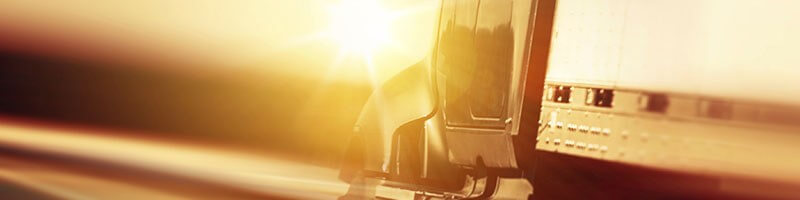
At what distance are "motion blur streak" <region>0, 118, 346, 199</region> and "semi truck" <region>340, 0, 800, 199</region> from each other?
60.0 inches

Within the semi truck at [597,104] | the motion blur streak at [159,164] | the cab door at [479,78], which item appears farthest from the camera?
the motion blur streak at [159,164]

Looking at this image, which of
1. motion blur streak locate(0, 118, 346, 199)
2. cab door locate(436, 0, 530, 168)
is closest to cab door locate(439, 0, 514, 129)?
cab door locate(436, 0, 530, 168)

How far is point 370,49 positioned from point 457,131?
1.30 m

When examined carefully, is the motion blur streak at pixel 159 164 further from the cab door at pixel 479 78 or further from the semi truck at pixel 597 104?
the cab door at pixel 479 78

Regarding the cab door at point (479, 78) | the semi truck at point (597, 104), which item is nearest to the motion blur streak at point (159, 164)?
the semi truck at point (597, 104)

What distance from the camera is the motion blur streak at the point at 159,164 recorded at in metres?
15.0

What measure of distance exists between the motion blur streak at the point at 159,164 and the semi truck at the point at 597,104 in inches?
60.0

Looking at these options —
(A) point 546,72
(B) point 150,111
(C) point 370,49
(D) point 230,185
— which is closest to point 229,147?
(B) point 150,111

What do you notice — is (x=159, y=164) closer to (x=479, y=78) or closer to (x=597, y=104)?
(x=479, y=78)

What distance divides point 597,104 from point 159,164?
72.6 ft

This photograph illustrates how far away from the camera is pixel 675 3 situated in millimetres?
4363

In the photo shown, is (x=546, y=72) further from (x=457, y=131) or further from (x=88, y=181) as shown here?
(x=88, y=181)

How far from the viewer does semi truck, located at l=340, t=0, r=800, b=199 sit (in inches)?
153

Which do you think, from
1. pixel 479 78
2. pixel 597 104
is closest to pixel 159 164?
pixel 479 78
